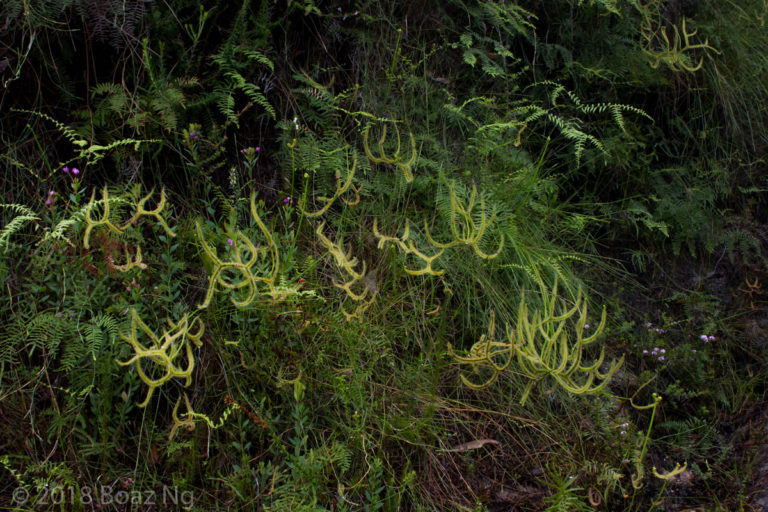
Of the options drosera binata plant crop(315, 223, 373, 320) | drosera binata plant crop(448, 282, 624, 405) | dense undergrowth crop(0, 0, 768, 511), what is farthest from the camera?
dense undergrowth crop(0, 0, 768, 511)

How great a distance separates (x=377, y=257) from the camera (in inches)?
101

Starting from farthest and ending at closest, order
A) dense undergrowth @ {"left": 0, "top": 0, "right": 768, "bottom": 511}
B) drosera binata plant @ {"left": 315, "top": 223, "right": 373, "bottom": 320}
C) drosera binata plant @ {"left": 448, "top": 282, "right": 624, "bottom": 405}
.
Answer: dense undergrowth @ {"left": 0, "top": 0, "right": 768, "bottom": 511}, drosera binata plant @ {"left": 315, "top": 223, "right": 373, "bottom": 320}, drosera binata plant @ {"left": 448, "top": 282, "right": 624, "bottom": 405}

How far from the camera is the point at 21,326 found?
192 cm

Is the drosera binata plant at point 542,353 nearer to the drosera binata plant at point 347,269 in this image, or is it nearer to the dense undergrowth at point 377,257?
the dense undergrowth at point 377,257

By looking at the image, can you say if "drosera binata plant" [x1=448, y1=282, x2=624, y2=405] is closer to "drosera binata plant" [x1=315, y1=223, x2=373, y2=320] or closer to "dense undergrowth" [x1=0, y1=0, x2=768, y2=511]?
"dense undergrowth" [x1=0, y1=0, x2=768, y2=511]

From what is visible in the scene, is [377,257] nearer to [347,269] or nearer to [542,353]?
[347,269]

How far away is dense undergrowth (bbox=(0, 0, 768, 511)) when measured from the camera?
1883 millimetres

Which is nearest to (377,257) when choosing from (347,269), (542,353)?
(347,269)

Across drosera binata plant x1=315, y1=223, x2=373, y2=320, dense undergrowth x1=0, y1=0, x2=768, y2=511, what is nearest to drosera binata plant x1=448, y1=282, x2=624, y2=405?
dense undergrowth x1=0, y1=0, x2=768, y2=511

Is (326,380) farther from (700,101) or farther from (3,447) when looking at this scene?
(700,101)

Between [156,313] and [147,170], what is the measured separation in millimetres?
699

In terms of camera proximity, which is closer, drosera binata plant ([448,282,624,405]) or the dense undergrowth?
drosera binata plant ([448,282,624,405])

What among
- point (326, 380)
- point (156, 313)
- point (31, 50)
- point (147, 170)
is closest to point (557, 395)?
point (326, 380)

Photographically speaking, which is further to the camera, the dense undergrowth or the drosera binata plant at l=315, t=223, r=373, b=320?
the dense undergrowth
